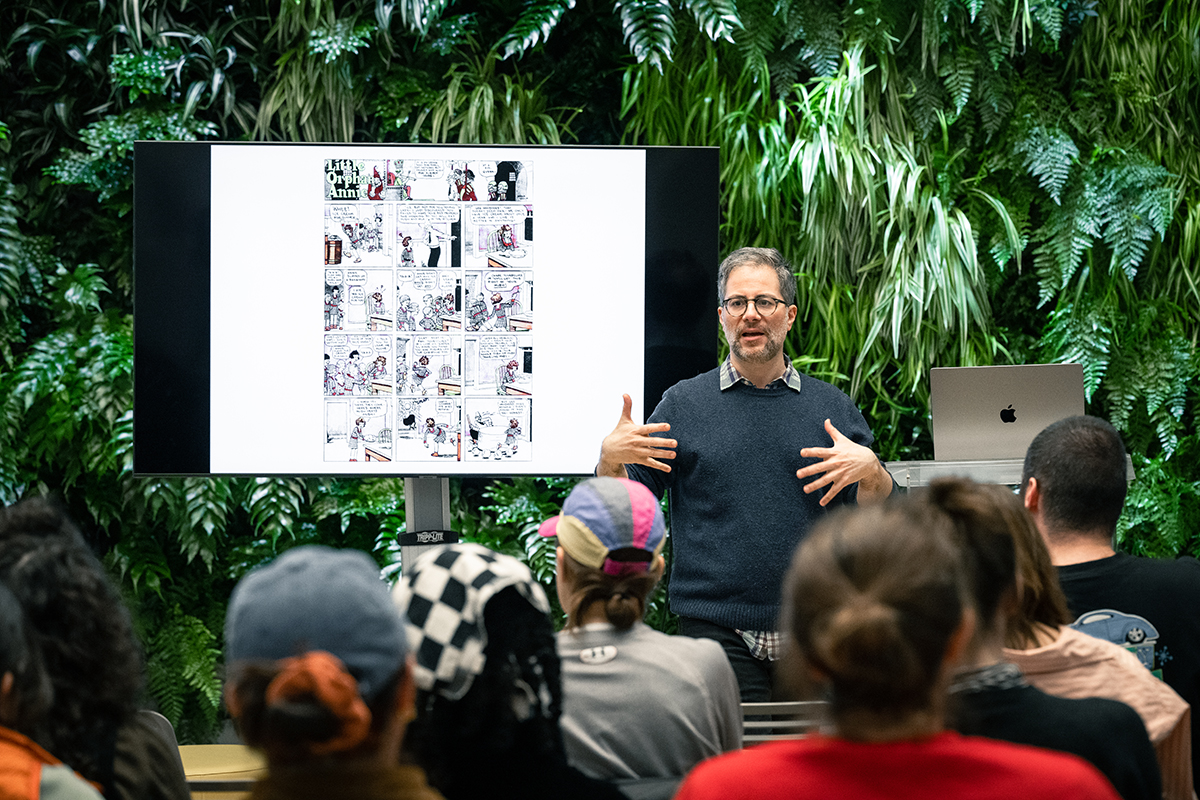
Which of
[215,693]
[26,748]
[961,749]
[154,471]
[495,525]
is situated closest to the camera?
[961,749]

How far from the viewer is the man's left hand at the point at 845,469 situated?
2.44 m

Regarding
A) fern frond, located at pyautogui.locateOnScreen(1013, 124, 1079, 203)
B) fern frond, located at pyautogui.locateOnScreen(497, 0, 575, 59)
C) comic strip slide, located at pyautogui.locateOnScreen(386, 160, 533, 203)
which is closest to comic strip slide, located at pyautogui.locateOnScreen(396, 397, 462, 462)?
comic strip slide, located at pyautogui.locateOnScreen(386, 160, 533, 203)

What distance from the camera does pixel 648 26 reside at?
3.55 m

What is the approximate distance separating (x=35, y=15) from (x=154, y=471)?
6.46ft

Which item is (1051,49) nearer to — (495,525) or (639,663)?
(495,525)

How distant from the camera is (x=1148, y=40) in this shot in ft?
12.4

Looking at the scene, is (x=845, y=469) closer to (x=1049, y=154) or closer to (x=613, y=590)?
(x=613, y=590)

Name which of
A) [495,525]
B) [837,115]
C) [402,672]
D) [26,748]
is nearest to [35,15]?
[495,525]

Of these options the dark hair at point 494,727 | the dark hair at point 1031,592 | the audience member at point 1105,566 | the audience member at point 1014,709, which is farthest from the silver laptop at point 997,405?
the dark hair at point 494,727

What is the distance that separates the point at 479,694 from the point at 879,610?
50 centimetres

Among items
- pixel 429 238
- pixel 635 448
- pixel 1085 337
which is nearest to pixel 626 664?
pixel 635 448

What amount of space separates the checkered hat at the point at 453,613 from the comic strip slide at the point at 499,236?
1.90 metres

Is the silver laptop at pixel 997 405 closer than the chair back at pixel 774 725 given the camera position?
No

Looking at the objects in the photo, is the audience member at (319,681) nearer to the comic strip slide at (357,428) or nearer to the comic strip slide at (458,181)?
the comic strip slide at (357,428)
